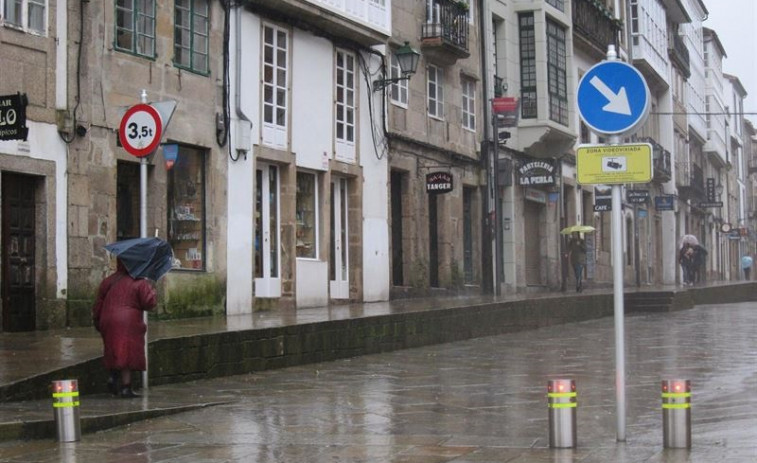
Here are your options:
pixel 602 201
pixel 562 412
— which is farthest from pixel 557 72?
pixel 562 412

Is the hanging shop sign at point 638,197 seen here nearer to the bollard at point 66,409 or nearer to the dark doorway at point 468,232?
the dark doorway at point 468,232

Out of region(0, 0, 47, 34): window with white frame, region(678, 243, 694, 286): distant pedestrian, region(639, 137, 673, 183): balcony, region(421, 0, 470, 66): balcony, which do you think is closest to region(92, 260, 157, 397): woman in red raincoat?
region(0, 0, 47, 34): window with white frame

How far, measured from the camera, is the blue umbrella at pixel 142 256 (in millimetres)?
12414

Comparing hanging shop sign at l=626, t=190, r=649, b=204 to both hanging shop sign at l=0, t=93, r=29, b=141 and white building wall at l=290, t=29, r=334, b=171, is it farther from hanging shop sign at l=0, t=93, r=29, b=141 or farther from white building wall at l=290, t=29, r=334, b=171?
hanging shop sign at l=0, t=93, r=29, b=141

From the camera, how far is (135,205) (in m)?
19.0

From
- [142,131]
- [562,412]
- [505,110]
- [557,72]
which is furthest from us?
[557,72]

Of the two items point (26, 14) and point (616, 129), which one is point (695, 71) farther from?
point (616, 129)

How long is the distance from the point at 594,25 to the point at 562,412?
33.4 meters

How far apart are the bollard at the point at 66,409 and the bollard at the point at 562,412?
147 inches

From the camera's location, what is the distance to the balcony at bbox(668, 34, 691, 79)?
193ft

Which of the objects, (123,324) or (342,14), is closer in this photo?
(123,324)

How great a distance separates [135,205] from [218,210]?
2005 mm

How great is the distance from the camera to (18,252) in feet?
54.9

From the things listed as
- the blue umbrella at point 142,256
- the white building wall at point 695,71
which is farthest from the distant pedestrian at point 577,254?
the white building wall at point 695,71
